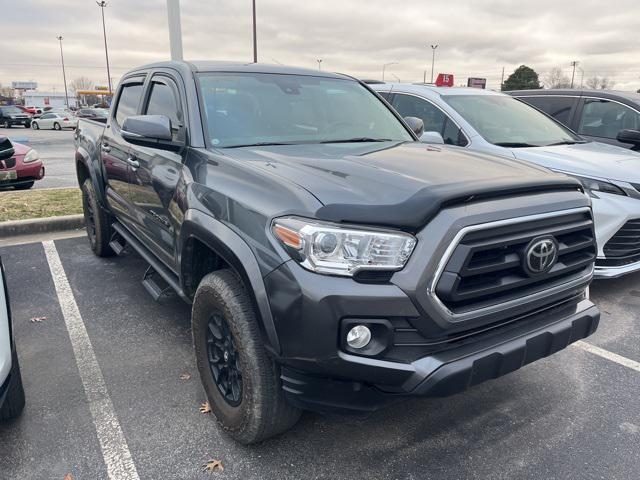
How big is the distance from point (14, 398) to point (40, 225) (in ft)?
14.1

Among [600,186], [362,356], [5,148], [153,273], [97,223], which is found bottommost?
[153,273]

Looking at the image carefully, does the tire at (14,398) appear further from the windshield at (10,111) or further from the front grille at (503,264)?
the windshield at (10,111)

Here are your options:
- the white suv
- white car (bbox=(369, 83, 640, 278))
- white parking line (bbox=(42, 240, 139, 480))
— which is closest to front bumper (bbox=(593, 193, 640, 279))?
white car (bbox=(369, 83, 640, 278))

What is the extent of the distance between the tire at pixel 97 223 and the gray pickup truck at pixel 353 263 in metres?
2.28

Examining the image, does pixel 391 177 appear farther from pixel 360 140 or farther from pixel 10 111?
pixel 10 111

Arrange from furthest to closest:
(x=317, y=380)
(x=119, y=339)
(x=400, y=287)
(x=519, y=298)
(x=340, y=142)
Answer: (x=119, y=339) → (x=340, y=142) → (x=519, y=298) → (x=317, y=380) → (x=400, y=287)

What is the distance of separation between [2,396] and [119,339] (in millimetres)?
1412

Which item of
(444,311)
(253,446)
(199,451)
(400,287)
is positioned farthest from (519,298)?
(199,451)

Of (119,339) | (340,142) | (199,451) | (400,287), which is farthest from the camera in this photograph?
(119,339)

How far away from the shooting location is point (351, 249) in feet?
6.62

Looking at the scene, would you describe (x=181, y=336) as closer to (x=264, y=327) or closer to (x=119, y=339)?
(x=119, y=339)

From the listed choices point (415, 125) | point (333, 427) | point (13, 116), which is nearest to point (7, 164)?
point (415, 125)

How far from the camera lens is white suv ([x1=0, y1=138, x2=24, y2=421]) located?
2.28 meters

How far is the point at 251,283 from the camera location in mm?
2178
